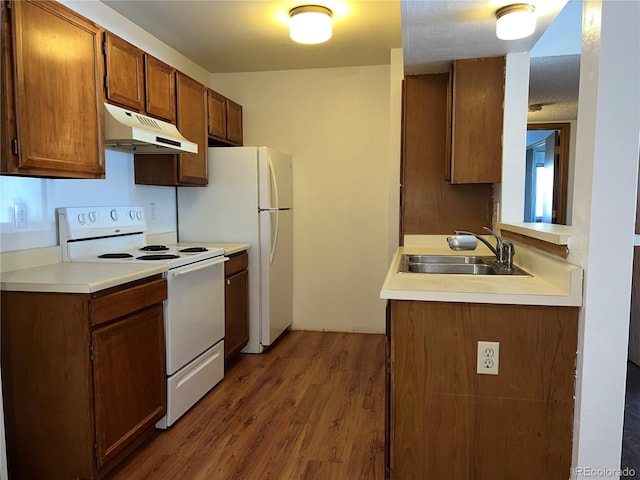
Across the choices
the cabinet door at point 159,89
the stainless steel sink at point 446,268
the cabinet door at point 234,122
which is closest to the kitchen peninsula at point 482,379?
the stainless steel sink at point 446,268

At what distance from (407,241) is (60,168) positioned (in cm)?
208

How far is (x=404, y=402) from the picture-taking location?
5.23ft

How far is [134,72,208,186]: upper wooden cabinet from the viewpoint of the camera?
302 cm

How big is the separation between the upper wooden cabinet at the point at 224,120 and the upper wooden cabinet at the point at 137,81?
22.1 inches

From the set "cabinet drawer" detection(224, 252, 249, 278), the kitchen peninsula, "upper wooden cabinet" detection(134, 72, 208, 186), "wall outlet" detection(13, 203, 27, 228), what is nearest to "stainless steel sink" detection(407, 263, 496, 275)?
the kitchen peninsula

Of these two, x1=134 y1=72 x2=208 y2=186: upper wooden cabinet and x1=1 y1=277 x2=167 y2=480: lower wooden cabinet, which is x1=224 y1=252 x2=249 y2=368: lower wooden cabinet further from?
x1=1 y1=277 x2=167 y2=480: lower wooden cabinet

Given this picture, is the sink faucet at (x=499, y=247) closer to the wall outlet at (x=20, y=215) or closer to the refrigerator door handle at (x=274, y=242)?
the refrigerator door handle at (x=274, y=242)

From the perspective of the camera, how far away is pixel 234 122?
155 inches

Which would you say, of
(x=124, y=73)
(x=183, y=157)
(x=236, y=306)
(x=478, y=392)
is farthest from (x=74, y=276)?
(x=478, y=392)

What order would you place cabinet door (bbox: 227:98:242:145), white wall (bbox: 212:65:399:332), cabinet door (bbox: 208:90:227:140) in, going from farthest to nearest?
white wall (bbox: 212:65:399:332) < cabinet door (bbox: 227:98:242:145) < cabinet door (bbox: 208:90:227:140)

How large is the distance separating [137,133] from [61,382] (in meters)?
1.21

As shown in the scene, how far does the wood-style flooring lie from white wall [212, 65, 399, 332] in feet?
2.48

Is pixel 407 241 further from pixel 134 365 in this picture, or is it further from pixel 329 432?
pixel 134 365

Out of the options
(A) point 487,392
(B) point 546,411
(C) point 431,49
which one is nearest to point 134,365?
(A) point 487,392
